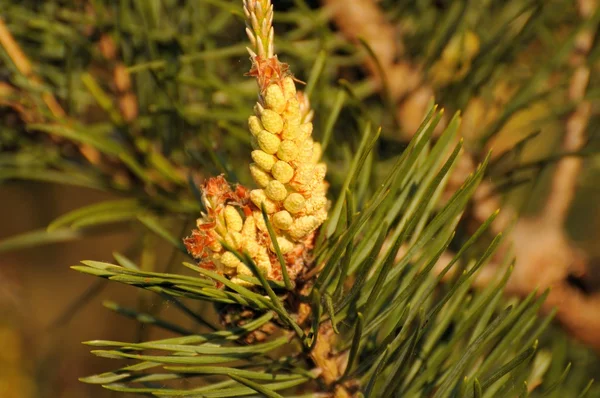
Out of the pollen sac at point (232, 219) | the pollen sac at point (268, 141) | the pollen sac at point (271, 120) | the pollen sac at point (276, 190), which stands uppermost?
the pollen sac at point (271, 120)

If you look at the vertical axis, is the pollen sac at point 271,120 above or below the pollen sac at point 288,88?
below

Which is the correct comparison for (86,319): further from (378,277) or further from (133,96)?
(378,277)

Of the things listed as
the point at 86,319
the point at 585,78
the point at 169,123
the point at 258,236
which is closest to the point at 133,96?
the point at 169,123

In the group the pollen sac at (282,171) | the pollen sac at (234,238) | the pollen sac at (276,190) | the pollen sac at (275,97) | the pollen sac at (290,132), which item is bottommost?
the pollen sac at (234,238)
